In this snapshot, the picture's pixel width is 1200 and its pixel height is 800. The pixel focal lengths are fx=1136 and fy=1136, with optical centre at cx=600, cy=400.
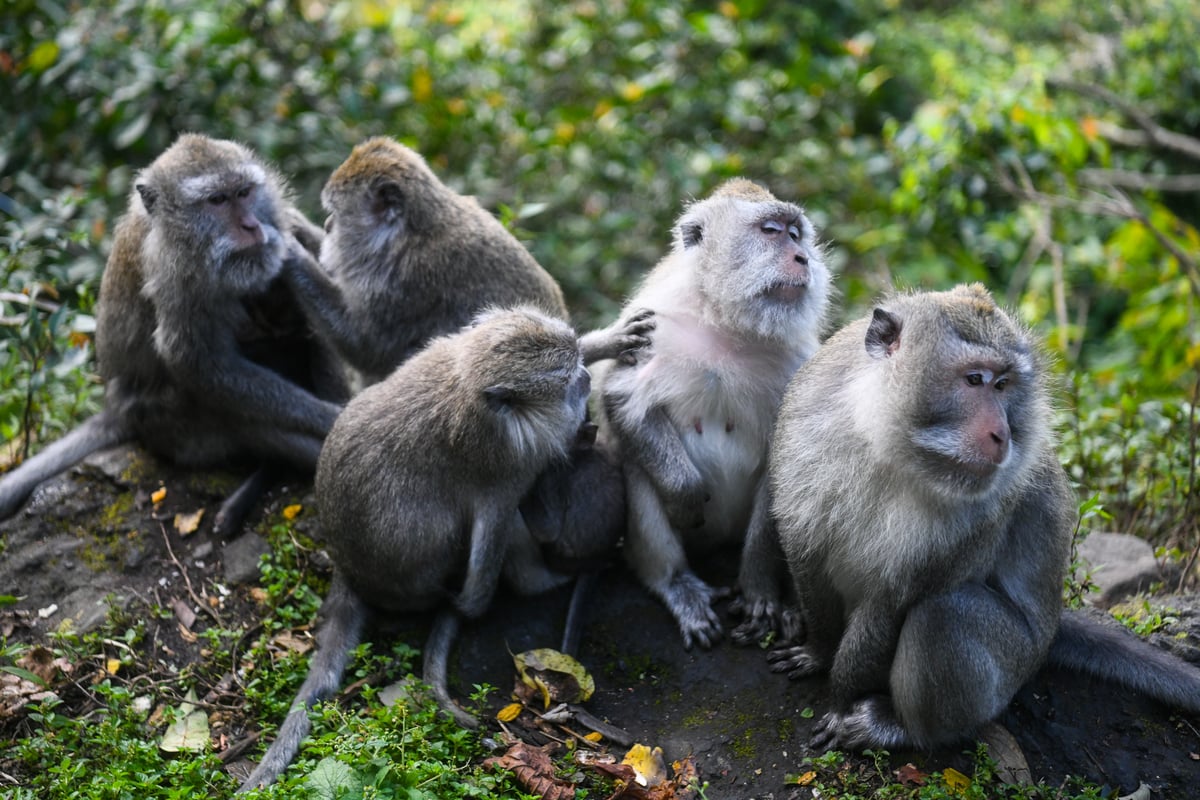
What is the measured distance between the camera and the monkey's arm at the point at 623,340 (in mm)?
4691

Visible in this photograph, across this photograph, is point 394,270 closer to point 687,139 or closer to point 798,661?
point 798,661

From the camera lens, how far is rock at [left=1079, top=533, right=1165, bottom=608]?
513cm

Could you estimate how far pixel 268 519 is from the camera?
5465 mm

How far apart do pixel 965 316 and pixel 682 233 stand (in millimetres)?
1500

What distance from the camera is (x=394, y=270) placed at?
538 centimetres

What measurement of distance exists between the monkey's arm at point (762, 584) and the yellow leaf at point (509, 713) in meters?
0.92

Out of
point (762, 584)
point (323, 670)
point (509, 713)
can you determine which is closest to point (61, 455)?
point (323, 670)

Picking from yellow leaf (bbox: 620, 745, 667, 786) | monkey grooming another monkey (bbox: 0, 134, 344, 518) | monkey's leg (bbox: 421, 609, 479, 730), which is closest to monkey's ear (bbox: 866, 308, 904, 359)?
yellow leaf (bbox: 620, 745, 667, 786)

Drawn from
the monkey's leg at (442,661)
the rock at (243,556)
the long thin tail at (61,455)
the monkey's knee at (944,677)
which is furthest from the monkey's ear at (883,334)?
the long thin tail at (61,455)

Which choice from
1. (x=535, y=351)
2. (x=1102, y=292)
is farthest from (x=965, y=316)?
(x=1102, y=292)

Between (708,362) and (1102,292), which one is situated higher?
(708,362)

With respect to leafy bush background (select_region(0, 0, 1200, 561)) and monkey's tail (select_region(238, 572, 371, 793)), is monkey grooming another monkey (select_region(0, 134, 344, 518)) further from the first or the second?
monkey's tail (select_region(238, 572, 371, 793))

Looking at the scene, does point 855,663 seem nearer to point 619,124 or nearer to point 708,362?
point 708,362

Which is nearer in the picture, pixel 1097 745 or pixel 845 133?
pixel 1097 745
